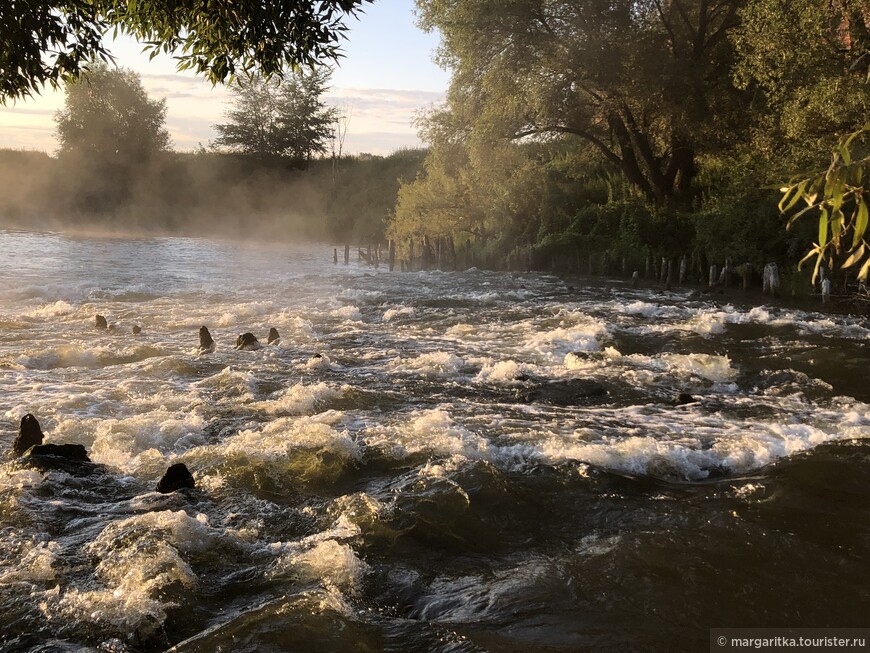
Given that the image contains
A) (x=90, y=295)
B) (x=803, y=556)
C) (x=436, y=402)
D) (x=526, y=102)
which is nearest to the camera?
(x=803, y=556)

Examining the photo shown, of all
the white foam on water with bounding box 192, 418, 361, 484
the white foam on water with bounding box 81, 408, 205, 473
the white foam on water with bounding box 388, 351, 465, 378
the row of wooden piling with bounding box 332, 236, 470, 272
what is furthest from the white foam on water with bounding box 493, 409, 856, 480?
the row of wooden piling with bounding box 332, 236, 470, 272

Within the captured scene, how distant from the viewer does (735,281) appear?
71.2 feet

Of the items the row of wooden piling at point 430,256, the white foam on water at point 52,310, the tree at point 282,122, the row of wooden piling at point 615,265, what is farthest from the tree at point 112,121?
the white foam on water at point 52,310

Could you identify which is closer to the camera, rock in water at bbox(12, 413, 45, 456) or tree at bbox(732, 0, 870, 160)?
rock in water at bbox(12, 413, 45, 456)

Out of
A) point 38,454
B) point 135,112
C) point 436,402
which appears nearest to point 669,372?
point 436,402

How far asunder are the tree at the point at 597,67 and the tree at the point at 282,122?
41805 mm

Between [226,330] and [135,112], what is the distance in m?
57.2

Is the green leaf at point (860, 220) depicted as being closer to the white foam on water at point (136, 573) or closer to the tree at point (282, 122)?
the white foam on water at point (136, 573)

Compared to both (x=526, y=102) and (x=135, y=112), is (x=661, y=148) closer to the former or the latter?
(x=526, y=102)

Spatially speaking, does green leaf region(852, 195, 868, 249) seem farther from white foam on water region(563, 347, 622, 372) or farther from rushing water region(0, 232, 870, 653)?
white foam on water region(563, 347, 622, 372)

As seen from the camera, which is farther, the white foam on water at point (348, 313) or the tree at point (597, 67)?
the tree at point (597, 67)

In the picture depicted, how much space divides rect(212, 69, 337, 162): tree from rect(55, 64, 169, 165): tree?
6805 millimetres

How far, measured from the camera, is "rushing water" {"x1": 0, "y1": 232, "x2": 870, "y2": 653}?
4598 millimetres

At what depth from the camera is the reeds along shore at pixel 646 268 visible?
18.1m
